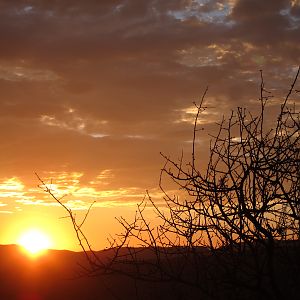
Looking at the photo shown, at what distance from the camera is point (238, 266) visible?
512 cm

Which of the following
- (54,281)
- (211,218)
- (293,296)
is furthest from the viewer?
(54,281)

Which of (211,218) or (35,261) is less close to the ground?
(35,261)

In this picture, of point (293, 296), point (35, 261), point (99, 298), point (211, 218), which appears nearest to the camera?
point (293, 296)

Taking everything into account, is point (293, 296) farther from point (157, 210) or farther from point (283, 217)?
point (157, 210)

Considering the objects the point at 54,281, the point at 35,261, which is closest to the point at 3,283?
the point at 54,281

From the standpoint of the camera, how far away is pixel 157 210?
6.20 meters

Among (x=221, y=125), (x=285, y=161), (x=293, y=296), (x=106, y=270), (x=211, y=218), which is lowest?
(x=293, y=296)

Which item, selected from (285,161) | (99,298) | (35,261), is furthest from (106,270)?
(35,261)

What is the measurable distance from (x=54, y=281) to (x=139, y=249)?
45.5m

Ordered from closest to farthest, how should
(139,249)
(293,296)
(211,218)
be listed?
(293,296) < (211,218) < (139,249)

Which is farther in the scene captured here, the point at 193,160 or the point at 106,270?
the point at 193,160

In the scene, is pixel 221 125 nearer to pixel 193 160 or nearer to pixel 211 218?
pixel 193 160

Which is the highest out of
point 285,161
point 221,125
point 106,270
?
point 221,125

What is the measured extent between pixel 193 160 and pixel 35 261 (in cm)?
5892
